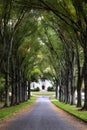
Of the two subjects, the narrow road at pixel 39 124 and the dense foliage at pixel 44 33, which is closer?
the narrow road at pixel 39 124

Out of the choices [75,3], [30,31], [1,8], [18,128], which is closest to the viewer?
[18,128]

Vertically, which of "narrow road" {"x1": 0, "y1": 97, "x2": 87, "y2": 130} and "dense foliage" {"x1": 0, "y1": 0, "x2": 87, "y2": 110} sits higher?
"dense foliage" {"x1": 0, "y1": 0, "x2": 87, "y2": 110}

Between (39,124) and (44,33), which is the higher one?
(44,33)

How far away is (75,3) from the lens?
25.9 meters

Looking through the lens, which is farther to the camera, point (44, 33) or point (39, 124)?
point (44, 33)

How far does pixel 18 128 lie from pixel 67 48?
2987 cm

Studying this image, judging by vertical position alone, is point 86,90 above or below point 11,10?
below

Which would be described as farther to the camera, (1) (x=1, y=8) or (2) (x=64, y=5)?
(1) (x=1, y=8)

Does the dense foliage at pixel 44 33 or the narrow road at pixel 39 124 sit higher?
the dense foliage at pixel 44 33

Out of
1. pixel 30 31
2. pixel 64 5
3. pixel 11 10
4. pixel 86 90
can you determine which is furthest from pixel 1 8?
pixel 30 31

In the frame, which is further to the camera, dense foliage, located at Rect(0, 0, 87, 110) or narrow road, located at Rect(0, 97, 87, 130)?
dense foliage, located at Rect(0, 0, 87, 110)

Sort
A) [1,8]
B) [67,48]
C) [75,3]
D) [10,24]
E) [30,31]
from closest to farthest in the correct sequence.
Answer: [75,3], [1,8], [10,24], [30,31], [67,48]

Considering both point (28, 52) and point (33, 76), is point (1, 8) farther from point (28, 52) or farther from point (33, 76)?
point (33, 76)

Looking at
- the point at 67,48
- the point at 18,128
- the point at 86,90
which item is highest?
the point at 67,48
